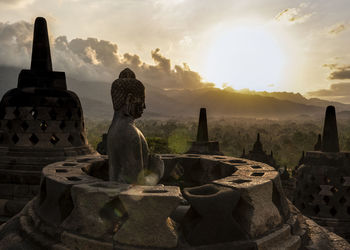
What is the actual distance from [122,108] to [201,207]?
1.78m

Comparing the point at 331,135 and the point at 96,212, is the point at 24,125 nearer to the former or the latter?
the point at 96,212

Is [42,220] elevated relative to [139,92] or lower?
lower

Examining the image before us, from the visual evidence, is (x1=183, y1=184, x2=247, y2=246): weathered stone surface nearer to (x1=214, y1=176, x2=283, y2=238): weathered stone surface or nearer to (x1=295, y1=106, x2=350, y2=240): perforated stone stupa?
(x1=214, y1=176, x2=283, y2=238): weathered stone surface

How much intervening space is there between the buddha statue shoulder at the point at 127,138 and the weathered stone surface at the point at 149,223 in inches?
37.3

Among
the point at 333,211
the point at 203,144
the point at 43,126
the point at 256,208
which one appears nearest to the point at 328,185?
the point at 333,211

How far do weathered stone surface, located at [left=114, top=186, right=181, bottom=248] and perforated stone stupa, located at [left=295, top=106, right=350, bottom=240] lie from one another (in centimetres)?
773

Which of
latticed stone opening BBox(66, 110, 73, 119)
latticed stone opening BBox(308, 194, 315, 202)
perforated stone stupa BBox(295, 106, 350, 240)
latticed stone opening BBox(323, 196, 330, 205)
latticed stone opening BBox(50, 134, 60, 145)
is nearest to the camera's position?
latticed stone opening BBox(50, 134, 60, 145)

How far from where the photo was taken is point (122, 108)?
11.9 ft

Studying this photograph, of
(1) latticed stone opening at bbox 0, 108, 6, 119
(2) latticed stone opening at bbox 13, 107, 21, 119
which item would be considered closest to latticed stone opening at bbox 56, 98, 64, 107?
(2) latticed stone opening at bbox 13, 107, 21, 119

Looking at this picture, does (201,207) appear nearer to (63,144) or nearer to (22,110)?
(63,144)

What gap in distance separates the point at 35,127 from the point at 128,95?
4128 mm

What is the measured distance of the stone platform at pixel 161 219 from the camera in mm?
2512

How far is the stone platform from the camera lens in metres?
2.51

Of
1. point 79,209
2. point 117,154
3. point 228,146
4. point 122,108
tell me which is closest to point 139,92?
point 122,108
